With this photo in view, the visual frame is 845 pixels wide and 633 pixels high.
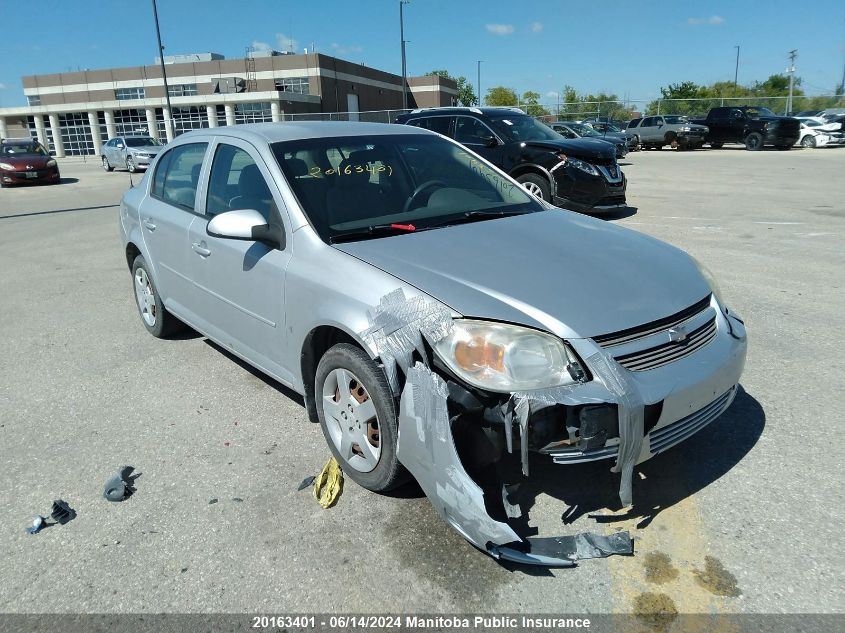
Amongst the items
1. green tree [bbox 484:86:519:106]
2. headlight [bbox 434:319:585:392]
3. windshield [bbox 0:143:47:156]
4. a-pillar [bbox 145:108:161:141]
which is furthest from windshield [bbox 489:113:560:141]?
green tree [bbox 484:86:519:106]

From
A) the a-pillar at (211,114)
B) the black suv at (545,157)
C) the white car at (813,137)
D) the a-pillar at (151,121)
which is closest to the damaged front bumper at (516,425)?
the black suv at (545,157)

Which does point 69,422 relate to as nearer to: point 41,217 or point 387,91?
point 41,217

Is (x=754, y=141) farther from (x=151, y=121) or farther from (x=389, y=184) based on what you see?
(x=151, y=121)

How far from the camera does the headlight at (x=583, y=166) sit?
10102 mm

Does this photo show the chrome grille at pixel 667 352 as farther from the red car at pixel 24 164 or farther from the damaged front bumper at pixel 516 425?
the red car at pixel 24 164

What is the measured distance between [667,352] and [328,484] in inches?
67.7

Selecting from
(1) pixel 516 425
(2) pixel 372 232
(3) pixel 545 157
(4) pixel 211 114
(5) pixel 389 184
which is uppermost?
(4) pixel 211 114

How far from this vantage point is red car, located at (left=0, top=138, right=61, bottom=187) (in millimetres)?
21094

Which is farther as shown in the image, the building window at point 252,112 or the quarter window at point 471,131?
the building window at point 252,112

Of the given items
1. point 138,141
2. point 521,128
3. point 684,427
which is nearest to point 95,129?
point 138,141

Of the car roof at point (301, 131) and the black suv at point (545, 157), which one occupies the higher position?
the car roof at point (301, 131)

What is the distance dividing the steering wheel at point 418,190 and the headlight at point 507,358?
4.45 feet

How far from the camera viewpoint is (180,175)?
4.67m

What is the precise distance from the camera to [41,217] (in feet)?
45.4
